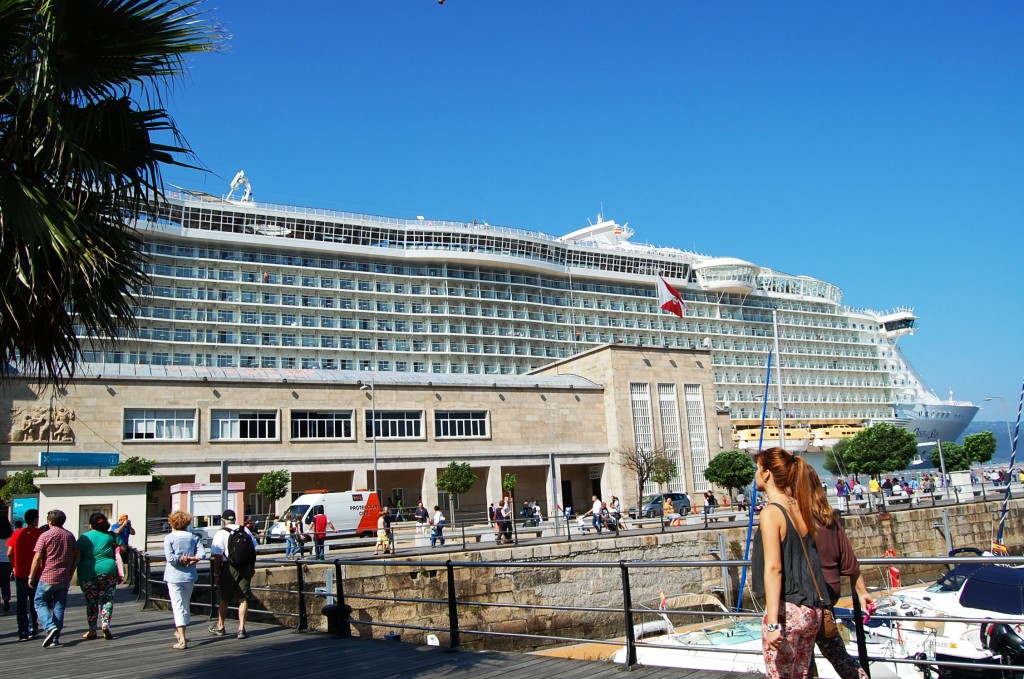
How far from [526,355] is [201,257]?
26175 mm

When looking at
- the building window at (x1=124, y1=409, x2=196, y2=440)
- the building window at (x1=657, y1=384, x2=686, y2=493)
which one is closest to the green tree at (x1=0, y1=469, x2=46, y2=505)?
the building window at (x1=124, y1=409, x2=196, y2=440)

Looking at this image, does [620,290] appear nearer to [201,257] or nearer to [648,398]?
[648,398]

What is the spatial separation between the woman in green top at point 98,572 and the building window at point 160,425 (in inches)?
1003

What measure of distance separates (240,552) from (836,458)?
202 feet

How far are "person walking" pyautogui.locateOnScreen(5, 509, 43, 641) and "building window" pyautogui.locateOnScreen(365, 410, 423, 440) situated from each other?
27153mm

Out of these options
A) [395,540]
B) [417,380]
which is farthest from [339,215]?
[395,540]

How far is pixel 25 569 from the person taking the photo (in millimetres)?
8961

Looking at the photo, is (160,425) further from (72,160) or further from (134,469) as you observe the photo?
(72,160)

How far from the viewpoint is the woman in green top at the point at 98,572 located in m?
8.48

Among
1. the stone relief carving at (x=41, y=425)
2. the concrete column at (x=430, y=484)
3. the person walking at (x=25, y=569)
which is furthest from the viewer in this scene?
the concrete column at (x=430, y=484)

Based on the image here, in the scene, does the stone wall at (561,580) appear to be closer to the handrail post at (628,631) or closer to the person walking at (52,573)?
the person walking at (52,573)

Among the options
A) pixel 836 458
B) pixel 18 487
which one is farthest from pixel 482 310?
pixel 18 487

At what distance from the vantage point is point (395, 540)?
2216cm

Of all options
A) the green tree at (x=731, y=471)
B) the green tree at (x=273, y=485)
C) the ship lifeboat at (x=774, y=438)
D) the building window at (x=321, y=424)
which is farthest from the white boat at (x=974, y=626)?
the ship lifeboat at (x=774, y=438)
